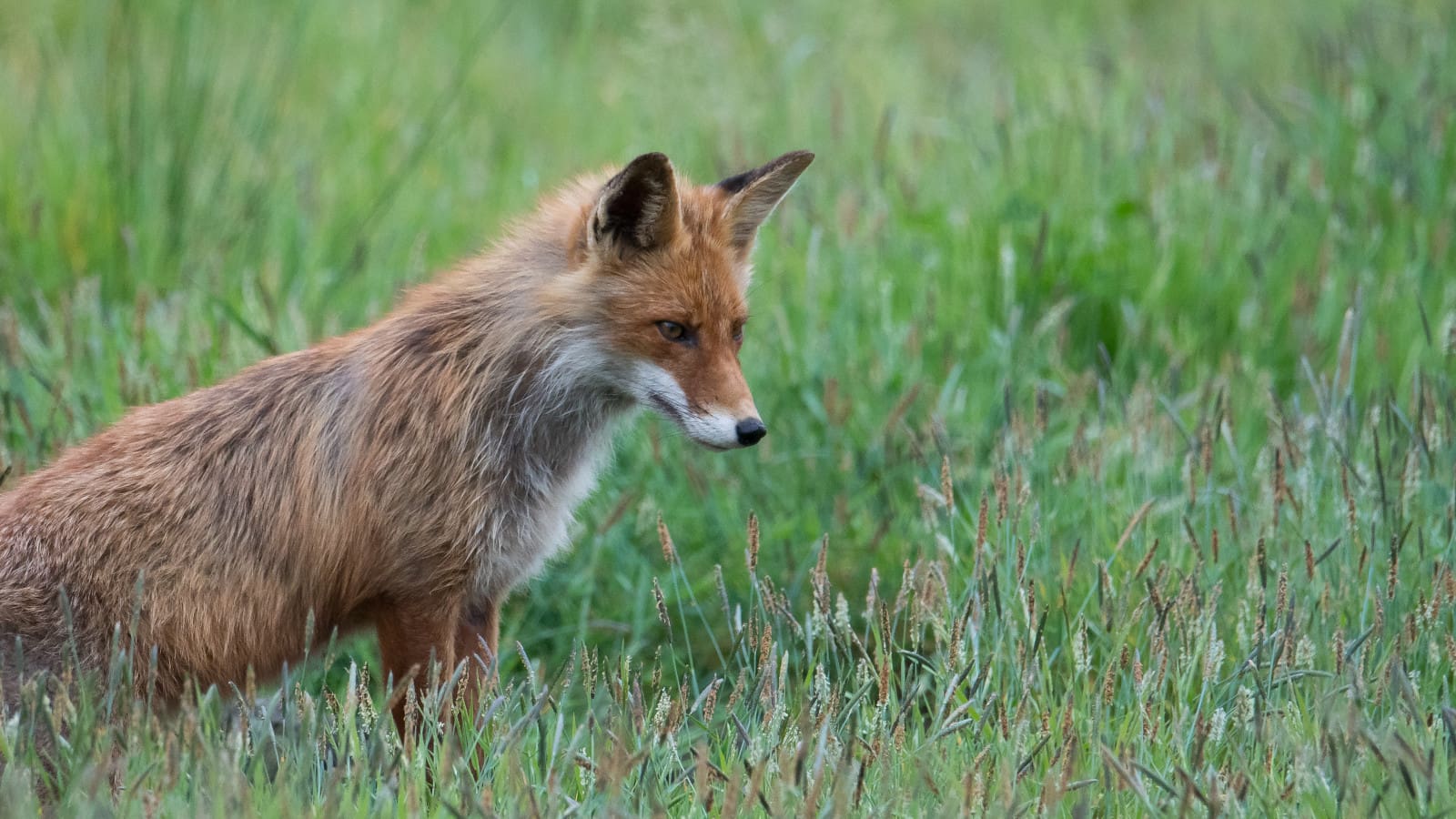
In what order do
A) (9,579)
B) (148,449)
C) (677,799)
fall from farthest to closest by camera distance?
(148,449) < (9,579) < (677,799)

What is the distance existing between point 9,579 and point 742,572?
2445 mm

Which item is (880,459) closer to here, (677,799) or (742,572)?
(742,572)

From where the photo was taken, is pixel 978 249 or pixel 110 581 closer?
pixel 110 581

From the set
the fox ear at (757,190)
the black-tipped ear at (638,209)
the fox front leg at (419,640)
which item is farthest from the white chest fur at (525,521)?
the fox ear at (757,190)

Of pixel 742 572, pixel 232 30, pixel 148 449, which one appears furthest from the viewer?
pixel 232 30

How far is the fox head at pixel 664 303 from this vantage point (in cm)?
426

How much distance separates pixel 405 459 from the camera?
4.26m

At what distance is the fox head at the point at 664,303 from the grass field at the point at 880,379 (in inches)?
16.9

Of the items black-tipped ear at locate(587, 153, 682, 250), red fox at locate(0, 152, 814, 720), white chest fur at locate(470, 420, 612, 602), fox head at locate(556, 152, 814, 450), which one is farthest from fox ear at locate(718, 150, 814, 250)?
white chest fur at locate(470, 420, 612, 602)

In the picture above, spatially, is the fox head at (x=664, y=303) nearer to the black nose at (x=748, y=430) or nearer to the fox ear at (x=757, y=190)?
the black nose at (x=748, y=430)

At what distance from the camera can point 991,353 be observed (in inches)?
239

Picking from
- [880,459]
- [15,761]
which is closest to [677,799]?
[15,761]

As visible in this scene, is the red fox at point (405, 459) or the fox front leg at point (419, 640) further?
the fox front leg at point (419, 640)

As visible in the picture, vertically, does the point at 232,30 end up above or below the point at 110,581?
above
